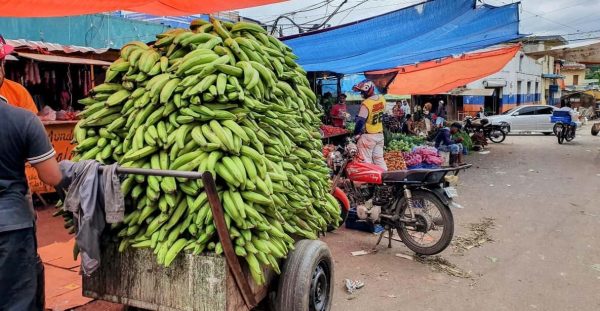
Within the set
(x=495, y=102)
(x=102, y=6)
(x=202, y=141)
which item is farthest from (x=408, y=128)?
(x=495, y=102)

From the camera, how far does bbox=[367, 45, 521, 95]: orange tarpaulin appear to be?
40.7 feet

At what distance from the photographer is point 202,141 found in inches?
96.0

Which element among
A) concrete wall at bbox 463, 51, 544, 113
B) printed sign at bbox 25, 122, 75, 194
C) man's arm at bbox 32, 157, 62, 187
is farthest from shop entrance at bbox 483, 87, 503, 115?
man's arm at bbox 32, 157, 62, 187

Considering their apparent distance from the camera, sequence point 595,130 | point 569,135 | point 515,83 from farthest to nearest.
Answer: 1. point 515,83
2. point 595,130
3. point 569,135

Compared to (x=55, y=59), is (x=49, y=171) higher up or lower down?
lower down

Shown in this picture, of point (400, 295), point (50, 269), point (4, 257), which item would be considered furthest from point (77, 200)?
point (400, 295)

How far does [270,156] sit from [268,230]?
0.50m

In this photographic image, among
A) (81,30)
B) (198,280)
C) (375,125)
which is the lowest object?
(198,280)

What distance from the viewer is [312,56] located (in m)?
9.02

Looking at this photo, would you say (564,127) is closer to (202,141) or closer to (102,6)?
(102,6)

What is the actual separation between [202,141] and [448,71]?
12.6m

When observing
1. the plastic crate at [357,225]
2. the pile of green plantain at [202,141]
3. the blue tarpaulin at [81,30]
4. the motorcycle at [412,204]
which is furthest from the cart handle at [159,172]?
the blue tarpaulin at [81,30]

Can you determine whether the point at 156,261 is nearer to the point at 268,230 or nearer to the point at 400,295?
the point at 268,230

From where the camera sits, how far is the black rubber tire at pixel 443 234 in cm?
474
